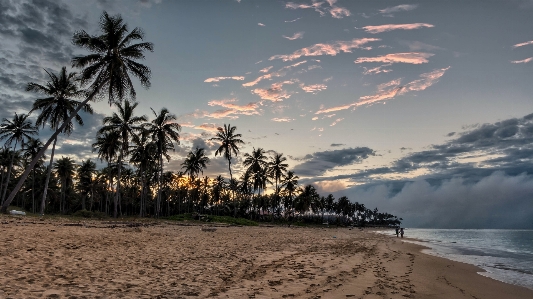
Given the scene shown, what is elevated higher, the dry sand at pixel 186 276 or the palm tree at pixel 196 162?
the palm tree at pixel 196 162

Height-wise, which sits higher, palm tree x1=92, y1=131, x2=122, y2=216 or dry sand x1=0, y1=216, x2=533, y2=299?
palm tree x1=92, y1=131, x2=122, y2=216

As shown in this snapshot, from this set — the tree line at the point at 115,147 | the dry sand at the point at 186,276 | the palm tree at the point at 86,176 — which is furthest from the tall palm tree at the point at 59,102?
the palm tree at the point at 86,176

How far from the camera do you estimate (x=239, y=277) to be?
794cm

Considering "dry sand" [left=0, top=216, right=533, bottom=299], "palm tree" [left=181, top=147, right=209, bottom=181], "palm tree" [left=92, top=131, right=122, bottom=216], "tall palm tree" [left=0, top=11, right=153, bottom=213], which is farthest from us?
"palm tree" [left=181, top=147, right=209, bottom=181]

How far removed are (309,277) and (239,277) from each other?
2012 mm

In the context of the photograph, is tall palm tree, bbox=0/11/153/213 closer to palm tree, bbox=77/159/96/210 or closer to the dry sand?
the dry sand

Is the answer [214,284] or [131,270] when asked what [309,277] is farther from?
[131,270]

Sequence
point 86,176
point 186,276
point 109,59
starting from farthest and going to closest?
point 86,176, point 109,59, point 186,276

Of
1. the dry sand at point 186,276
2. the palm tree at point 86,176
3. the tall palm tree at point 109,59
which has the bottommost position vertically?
the dry sand at point 186,276

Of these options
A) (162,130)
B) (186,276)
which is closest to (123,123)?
(162,130)

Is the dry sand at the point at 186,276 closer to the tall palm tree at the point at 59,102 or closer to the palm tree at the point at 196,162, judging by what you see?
the tall palm tree at the point at 59,102

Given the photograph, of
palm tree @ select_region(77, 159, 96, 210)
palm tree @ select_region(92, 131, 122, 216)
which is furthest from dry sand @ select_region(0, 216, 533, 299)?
palm tree @ select_region(77, 159, 96, 210)

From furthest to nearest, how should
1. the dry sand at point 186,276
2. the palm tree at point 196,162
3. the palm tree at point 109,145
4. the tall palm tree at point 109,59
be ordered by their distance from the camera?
the palm tree at point 196,162 < the palm tree at point 109,145 < the tall palm tree at point 109,59 < the dry sand at point 186,276

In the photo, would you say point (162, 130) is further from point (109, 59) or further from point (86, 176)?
point (86, 176)
